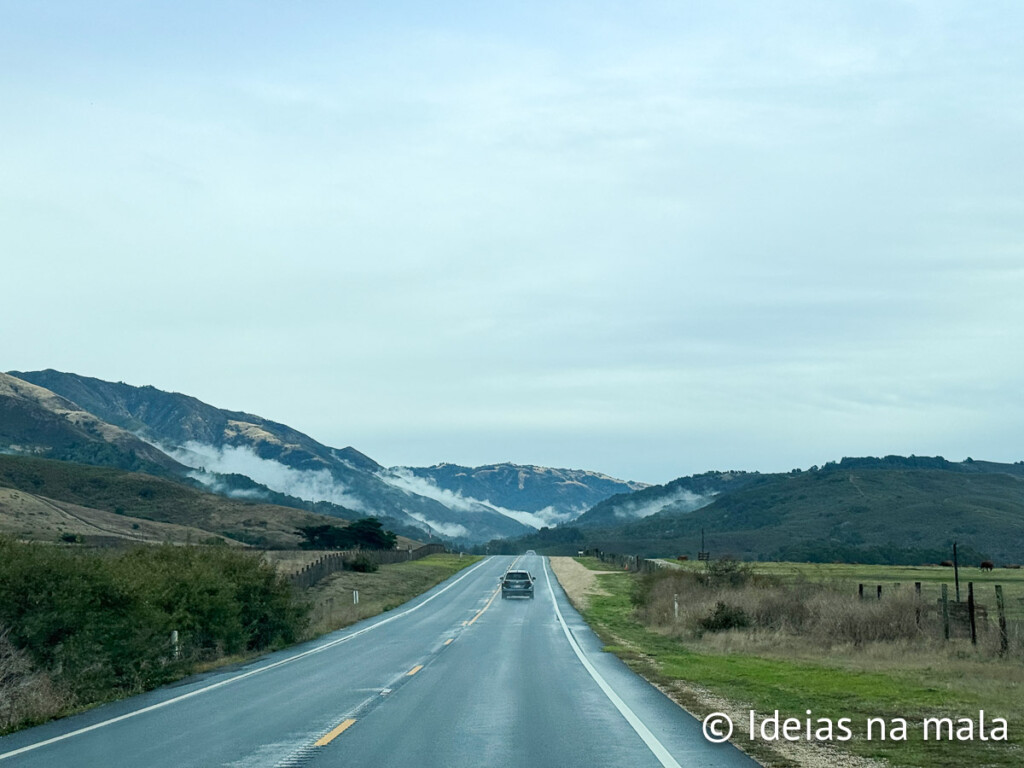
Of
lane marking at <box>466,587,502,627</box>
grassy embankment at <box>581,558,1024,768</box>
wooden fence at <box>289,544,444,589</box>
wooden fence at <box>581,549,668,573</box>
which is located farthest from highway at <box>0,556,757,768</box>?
wooden fence at <box>581,549,668,573</box>

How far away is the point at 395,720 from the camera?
559 inches

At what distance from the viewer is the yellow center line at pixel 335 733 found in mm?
12422

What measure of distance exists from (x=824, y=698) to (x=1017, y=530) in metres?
164

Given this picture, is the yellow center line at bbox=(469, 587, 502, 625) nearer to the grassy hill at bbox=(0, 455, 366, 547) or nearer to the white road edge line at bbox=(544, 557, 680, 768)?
the white road edge line at bbox=(544, 557, 680, 768)

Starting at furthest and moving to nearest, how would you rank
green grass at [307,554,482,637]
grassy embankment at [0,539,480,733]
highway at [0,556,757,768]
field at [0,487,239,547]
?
field at [0,487,239,547] < green grass at [307,554,482,637] < grassy embankment at [0,539,480,733] < highway at [0,556,757,768]

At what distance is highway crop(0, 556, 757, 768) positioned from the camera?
11.5m

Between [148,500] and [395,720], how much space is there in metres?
179

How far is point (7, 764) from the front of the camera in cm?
1155

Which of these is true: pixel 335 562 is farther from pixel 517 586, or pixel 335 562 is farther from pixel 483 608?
pixel 483 608

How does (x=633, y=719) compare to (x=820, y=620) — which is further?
(x=820, y=620)

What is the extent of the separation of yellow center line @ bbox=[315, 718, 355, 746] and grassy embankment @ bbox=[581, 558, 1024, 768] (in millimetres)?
5044

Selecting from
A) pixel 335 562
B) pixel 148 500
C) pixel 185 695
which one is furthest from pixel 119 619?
pixel 148 500

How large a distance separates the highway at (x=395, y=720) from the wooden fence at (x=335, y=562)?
75.1 feet

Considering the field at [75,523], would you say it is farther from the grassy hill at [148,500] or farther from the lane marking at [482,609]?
the lane marking at [482,609]
